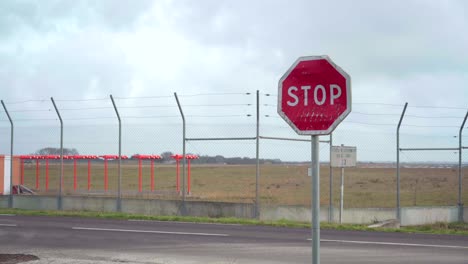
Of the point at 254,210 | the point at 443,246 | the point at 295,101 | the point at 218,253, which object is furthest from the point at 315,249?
the point at 254,210

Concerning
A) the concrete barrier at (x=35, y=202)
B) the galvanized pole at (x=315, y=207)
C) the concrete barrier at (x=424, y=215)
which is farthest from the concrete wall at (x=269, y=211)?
the galvanized pole at (x=315, y=207)

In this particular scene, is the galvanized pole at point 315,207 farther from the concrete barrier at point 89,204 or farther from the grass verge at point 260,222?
the concrete barrier at point 89,204

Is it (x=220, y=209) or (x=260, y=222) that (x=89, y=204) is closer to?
(x=220, y=209)

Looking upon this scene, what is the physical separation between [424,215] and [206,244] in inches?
355

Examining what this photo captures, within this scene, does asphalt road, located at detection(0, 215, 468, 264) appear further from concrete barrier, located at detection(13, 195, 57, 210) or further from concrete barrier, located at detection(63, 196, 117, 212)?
concrete barrier, located at detection(13, 195, 57, 210)

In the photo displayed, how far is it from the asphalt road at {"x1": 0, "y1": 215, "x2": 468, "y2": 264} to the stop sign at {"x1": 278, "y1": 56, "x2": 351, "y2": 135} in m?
5.88

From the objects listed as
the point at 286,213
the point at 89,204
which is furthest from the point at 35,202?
the point at 286,213

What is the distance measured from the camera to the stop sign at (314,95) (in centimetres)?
403

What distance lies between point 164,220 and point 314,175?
13.2m

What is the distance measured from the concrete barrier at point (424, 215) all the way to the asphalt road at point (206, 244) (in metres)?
3.76

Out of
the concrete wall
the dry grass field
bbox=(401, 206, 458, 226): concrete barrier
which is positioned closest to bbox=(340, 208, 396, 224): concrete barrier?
the concrete wall

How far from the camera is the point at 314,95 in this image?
13.5ft

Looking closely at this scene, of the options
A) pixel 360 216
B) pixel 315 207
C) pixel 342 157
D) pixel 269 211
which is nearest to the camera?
pixel 315 207

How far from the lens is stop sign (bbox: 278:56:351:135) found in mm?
4031
